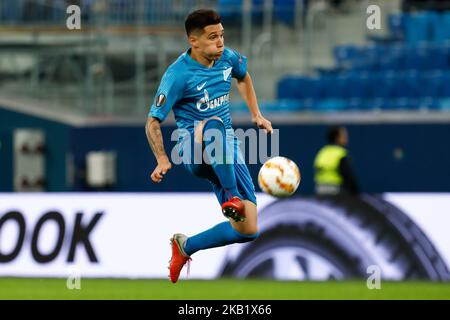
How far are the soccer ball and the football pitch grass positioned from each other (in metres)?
2.48

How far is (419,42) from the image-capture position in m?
18.5

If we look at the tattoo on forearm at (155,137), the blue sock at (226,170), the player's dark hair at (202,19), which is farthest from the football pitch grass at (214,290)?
the player's dark hair at (202,19)

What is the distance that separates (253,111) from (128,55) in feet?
31.7

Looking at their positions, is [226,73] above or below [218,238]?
above

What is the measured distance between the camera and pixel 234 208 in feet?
28.5

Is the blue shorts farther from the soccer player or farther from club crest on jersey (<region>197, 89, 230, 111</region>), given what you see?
club crest on jersey (<region>197, 89, 230, 111</region>)

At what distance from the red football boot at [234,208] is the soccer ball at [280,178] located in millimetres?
313

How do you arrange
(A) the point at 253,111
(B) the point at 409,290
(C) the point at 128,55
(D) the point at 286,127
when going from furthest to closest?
1. (C) the point at 128,55
2. (D) the point at 286,127
3. (B) the point at 409,290
4. (A) the point at 253,111

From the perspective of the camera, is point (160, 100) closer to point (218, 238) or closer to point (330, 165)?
point (218, 238)

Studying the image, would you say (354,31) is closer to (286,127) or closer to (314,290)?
(286,127)

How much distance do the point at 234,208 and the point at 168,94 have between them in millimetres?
916

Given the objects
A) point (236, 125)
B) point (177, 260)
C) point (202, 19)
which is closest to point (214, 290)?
point (177, 260)

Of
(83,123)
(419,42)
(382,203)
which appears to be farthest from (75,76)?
(382,203)

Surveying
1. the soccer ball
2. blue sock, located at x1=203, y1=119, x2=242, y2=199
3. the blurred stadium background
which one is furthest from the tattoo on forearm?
the blurred stadium background
